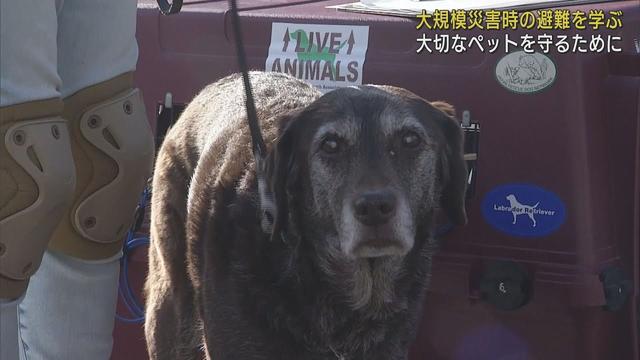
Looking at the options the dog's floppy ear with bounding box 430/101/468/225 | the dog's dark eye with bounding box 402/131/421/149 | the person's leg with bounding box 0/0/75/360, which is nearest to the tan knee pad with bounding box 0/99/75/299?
the person's leg with bounding box 0/0/75/360

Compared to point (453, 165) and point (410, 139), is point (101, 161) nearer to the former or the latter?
point (410, 139)

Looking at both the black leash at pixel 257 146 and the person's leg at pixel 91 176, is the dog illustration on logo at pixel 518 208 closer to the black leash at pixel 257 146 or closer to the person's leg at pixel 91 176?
the black leash at pixel 257 146

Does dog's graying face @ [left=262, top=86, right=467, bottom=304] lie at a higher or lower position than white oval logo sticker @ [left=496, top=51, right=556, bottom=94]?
lower

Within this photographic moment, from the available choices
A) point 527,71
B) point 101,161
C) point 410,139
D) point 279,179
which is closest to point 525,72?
point 527,71

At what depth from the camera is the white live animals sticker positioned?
10.4 feet

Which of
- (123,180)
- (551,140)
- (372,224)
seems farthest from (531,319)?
(123,180)

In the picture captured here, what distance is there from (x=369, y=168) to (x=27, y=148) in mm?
765

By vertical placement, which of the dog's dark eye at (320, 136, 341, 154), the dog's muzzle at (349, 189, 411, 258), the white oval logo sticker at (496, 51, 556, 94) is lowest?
the dog's muzzle at (349, 189, 411, 258)

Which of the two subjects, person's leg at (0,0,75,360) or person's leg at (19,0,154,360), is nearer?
person's leg at (0,0,75,360)

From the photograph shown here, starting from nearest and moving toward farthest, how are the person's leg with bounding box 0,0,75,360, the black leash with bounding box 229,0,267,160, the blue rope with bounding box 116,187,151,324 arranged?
the person's leg with bounding box 0,0,75,360, the black leash with bounding box 229,0,267,160, the blue rope with bounding box 116,187,151,324

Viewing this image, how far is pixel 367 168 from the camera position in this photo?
2.58 meters

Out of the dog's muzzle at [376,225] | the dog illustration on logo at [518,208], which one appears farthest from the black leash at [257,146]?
the dog illustration on logo at [518,208]

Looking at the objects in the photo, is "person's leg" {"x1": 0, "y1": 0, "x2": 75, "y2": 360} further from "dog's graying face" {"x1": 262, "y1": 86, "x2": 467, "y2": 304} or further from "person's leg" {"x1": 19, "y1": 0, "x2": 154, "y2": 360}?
"dog's graying face" {"x1": 262, "y1": 86, "x2": 467, "y2": 304}

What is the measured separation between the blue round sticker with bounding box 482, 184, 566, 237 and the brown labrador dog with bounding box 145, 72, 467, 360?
221mm
